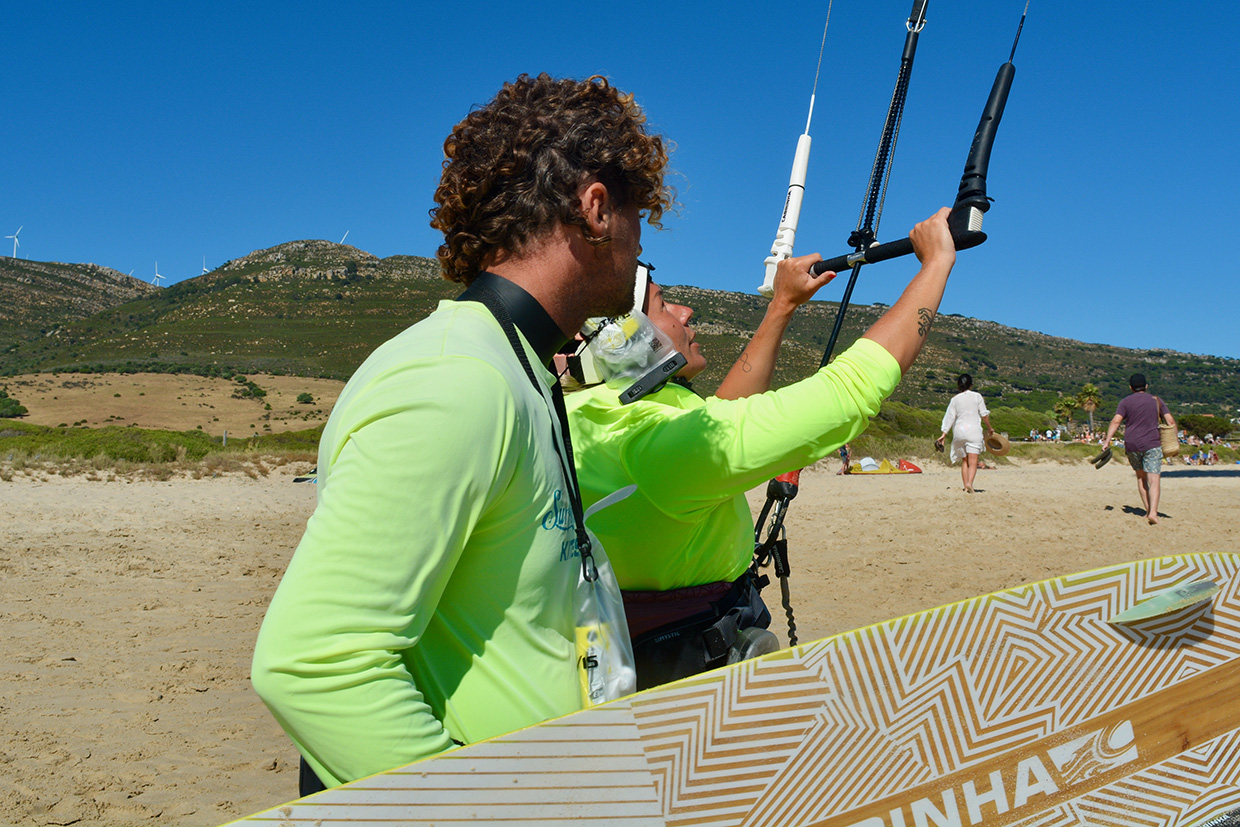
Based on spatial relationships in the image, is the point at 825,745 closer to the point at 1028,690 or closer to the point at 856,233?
the point at 1028,690

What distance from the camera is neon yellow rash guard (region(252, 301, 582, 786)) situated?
1045mm

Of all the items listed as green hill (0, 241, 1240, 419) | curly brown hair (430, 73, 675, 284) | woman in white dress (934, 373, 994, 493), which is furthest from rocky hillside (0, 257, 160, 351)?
curly brown hair (430, 73, 675, 284)

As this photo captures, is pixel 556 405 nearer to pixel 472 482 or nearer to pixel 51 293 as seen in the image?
pixel 472 482

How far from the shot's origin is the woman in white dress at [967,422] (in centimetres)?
1231

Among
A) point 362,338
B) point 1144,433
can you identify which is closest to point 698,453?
point 1144,433

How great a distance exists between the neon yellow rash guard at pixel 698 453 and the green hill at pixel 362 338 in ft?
185

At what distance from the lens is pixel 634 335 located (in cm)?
221

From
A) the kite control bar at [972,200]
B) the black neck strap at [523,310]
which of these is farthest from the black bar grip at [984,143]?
the black neck strap at [523,310]

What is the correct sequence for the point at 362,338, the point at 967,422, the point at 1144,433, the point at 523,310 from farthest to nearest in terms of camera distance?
1. the point at 362,338
2. the point at 967,422
3. the point at 1144,433
4. the point at 523,310

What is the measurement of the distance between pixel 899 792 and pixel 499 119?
148 centimetres

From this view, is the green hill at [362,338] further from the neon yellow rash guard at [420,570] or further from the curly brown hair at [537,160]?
the neon yellow rash guard at [420,570]

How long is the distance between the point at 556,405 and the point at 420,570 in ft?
1.48

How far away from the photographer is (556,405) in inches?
56.5

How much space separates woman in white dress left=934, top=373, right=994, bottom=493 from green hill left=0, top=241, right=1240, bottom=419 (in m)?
45.4
